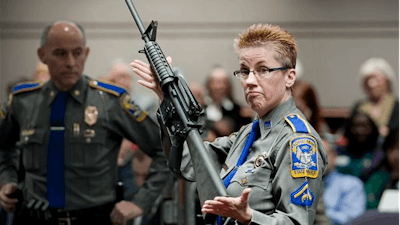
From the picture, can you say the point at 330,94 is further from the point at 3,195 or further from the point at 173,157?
the point at 173,157

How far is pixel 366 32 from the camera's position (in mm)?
9711

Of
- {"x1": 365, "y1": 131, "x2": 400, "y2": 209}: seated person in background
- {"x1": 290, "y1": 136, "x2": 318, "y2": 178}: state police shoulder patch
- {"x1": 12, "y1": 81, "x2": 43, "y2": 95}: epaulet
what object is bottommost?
{"x1": 290, "y1": 136, "x2": 318, "y2": 178}: state police shoulder patch

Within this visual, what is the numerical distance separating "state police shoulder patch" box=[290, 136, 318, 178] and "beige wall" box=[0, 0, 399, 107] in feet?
21.5

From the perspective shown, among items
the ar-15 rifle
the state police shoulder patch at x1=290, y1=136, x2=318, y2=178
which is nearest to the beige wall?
the ar-15 rifle

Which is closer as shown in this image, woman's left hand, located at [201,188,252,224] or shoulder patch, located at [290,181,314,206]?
woman's left hand, located at [201,188,252,224]

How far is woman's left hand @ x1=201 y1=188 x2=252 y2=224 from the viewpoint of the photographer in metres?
2.60

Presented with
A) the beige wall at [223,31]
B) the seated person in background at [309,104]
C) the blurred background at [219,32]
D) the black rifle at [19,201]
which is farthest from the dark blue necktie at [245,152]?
the beige wall at [223,31]

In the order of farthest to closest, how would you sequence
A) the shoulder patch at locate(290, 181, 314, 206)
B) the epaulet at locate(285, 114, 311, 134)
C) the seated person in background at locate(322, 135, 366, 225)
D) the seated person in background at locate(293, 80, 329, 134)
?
the seated person in background at locate(322, 135, 366, 225), the seated person in background at locate(293, 80, 329, 134), the epaulet at locate(285, 114, 311, 134), the shoulder patch at locate(290, 181, 314, 206)

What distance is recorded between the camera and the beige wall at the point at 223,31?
9359 mm

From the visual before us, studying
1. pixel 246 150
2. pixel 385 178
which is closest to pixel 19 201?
pixel 246 150

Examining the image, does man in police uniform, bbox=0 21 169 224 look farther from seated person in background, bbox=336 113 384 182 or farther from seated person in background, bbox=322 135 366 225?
seated person in background, bbox=336 113 384 182

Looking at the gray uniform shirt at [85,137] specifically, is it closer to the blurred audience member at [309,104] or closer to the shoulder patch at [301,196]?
the blurred audience member at [309,104]

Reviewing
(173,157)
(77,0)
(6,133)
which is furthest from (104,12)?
(173,157)

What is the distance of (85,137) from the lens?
172 inches
